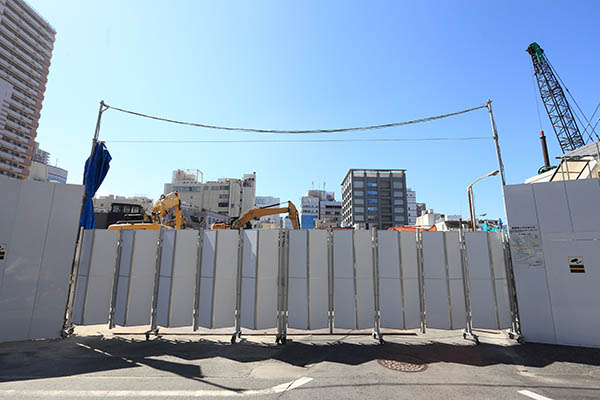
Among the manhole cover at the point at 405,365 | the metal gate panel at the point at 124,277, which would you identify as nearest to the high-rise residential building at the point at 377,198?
the metal gate panel at the point at 124,277

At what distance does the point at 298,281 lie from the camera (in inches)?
298

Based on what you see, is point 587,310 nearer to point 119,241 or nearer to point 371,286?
point 371,286

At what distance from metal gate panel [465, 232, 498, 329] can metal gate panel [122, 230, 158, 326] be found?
8.98m

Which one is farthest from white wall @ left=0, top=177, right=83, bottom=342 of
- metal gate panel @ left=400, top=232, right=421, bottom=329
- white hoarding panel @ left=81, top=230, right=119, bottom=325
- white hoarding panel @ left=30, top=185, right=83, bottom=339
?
metal gate panel @ left=400, top=232, right=421, bottom=329

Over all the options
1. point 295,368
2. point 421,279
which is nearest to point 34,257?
point 295,368

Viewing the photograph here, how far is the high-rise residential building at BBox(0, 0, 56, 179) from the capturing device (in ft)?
244

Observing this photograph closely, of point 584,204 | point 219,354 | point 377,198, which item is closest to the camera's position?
point 219,354

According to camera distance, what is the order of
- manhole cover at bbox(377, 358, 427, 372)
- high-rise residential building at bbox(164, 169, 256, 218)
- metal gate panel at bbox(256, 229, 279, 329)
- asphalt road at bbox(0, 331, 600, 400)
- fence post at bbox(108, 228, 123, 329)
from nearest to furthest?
asphalt road at bbox(0, 331, 600, 400), manhole cover at bbox(377, 358, 427, 372), metal gate panel at bbox(256, 229, 279, 329), fence post at bbox(108, 228, 123, 329), high-rise residential building at bbox(164, 169, 256, 218)

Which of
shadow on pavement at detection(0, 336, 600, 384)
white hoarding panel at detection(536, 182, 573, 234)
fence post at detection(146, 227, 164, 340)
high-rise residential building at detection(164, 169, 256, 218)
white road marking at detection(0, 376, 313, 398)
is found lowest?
shadow on pavement at detection(0, 336, 600, 384)

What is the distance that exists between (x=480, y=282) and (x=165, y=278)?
8781 millimetres

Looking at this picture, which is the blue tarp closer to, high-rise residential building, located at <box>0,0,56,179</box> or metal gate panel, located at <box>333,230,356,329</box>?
metal gate panel, located at <box>333,230,356,329</box>

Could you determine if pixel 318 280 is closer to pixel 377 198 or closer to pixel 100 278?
pixel 100 278

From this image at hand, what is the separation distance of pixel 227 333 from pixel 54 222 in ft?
19.4

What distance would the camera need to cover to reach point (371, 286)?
758 cm
